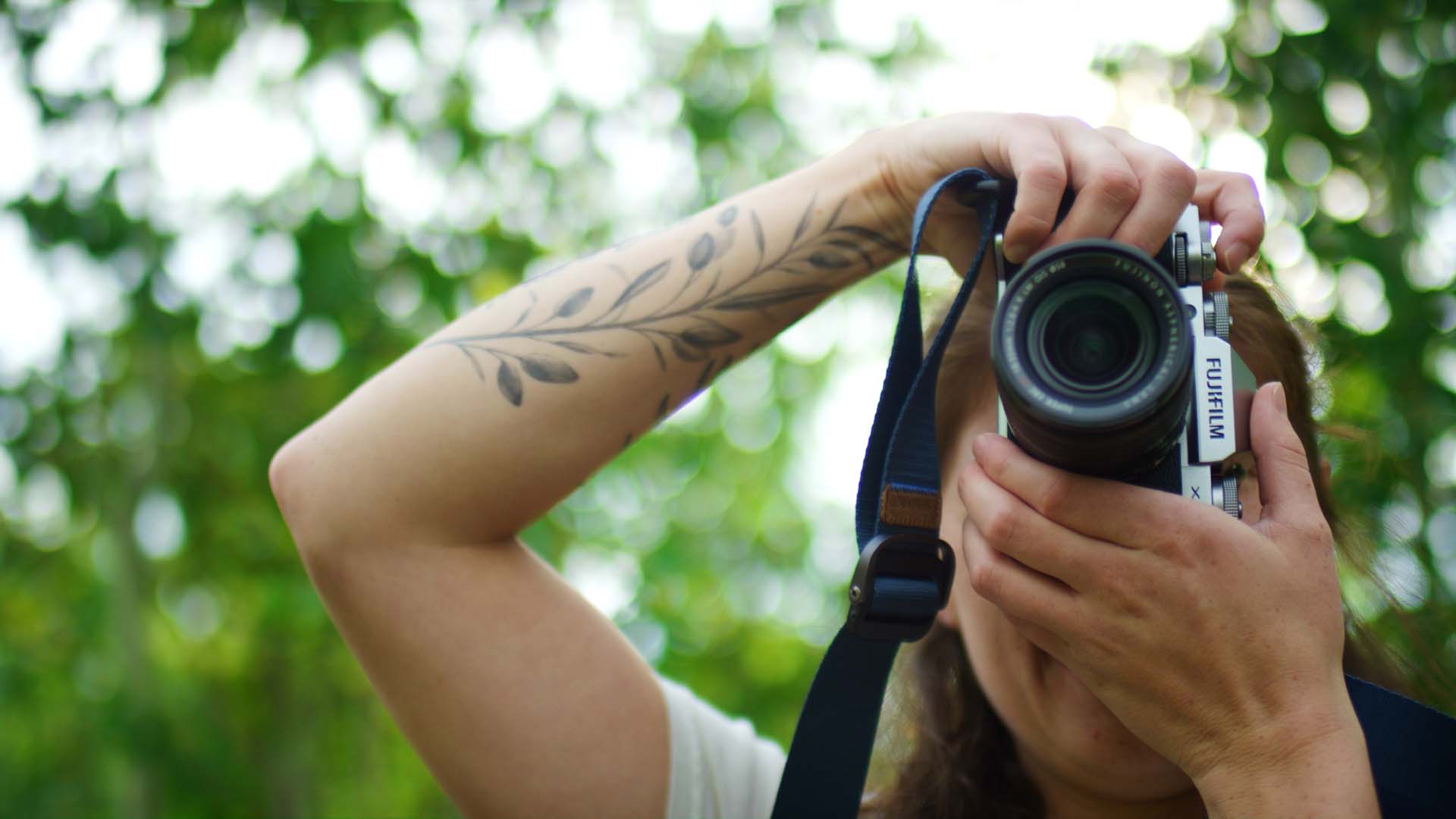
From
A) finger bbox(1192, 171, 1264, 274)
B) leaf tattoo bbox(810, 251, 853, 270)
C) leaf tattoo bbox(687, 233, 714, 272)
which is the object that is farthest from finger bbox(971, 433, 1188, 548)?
leaf tattoo bbox(687, 233, 714, 272)

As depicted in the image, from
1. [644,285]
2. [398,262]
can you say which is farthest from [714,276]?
[398,262]

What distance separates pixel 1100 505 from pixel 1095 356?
Result: 158 mm

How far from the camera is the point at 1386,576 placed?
1.75 meters

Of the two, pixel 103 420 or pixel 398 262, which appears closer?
pixel 398 262

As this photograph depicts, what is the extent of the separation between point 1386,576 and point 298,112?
3837mm

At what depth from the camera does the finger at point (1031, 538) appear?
115 centimetres

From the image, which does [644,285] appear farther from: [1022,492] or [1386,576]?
[1386,576]

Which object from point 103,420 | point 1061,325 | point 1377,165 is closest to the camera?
point 1061,325

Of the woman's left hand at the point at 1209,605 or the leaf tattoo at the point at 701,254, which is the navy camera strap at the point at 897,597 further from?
the leaf tattoo at the point at 701,254

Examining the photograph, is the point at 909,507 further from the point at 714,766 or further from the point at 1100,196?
the point at 714,766

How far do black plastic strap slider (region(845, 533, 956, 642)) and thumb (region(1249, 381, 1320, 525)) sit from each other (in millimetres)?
376

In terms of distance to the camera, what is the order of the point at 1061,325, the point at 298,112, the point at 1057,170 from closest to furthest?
the point at 1061,325, the point at 1057,170, the point at 298,112

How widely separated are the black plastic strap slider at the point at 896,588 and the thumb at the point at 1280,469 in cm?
38

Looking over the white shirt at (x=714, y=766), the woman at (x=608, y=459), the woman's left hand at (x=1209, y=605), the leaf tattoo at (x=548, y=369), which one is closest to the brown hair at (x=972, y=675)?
the woman at (x=608, y=459)
